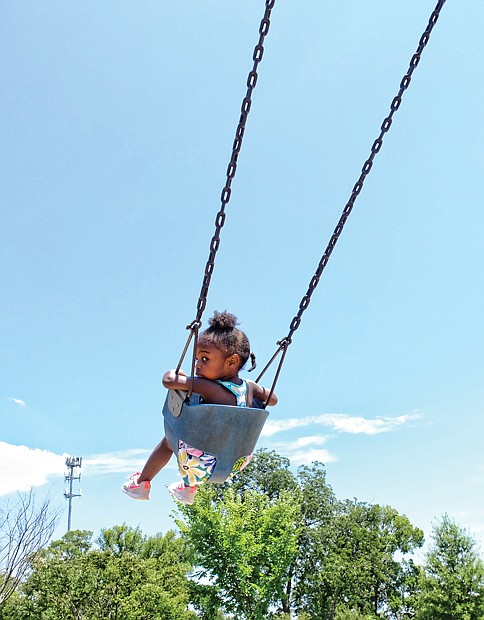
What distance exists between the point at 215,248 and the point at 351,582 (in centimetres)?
2298

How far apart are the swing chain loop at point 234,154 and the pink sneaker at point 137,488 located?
112 cm

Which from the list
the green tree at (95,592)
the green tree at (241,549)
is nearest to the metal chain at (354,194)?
the green tree at (95,592)

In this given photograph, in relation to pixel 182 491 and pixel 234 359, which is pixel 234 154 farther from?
pixel 182 491

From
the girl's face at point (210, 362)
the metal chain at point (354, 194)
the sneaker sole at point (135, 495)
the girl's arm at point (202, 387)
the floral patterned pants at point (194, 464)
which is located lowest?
the sneaker sole at point (135, 495)

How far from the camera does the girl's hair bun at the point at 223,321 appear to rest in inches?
107

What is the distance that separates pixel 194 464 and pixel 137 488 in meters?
0.56

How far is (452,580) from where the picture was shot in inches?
724

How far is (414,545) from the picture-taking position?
930 inches

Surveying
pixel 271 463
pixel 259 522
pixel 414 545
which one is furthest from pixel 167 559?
pixel 414 545

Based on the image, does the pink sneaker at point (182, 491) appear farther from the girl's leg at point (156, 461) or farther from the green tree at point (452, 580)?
the green tree at point (452, 580)

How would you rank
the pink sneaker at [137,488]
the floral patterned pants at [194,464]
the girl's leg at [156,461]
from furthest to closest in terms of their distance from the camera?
1. the pink sneaker at [137,488]
2. the girl's leg at [156,461]
3. the floral patterned pants at [194,464]

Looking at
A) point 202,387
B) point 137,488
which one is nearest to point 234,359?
point 202,387

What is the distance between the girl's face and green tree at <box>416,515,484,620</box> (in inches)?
739

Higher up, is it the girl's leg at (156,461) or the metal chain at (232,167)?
the metal chain at (232,167)
